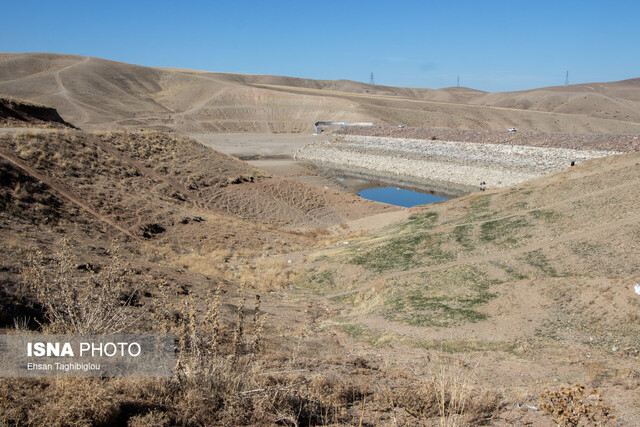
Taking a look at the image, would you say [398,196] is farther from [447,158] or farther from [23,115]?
[23,115]

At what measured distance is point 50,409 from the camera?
12.8 ft

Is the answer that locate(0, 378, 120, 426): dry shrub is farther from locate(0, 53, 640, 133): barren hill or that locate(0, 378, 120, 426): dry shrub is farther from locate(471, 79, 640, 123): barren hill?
locate(471, 79, 640, 123): barren hill

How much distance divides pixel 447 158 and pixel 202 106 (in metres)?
55.0

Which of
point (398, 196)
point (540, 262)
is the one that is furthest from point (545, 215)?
point (398, 196)

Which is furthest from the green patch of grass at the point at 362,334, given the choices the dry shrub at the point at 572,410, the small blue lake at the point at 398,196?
the small blue lake at the point at 398,196

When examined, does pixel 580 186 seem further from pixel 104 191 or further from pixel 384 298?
pixel 104 191

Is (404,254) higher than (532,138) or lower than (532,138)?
lower

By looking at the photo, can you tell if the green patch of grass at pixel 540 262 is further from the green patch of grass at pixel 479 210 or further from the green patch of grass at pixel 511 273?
the green patch of grass at pixel 479 210

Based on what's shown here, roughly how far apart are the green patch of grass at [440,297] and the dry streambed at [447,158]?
2592 centimetres

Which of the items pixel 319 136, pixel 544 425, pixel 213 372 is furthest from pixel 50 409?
pixel 319 136

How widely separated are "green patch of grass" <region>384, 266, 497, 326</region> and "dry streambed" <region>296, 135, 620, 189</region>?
1021 inches

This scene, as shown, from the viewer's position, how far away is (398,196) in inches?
1471

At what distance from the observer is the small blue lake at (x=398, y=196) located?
3494 cm

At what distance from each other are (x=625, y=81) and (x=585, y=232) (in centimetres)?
17398
